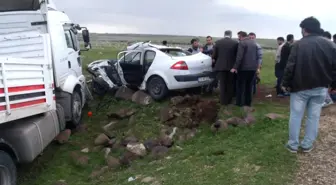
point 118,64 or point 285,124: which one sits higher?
point 118,64

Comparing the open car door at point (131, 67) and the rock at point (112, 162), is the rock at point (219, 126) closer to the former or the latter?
the rock at point (112, 162)

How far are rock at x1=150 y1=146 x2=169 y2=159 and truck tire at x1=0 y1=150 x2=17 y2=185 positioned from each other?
2.61 meters

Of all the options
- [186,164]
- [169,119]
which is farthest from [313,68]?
[169,119]

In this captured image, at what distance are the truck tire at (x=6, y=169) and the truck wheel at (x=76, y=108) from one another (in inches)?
136

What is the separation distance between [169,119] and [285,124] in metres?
2.71

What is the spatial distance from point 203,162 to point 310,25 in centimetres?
264

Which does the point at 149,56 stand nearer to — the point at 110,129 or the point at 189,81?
the point at 189,81

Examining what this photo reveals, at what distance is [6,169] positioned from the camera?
4918 millimetres

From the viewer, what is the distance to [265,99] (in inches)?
412

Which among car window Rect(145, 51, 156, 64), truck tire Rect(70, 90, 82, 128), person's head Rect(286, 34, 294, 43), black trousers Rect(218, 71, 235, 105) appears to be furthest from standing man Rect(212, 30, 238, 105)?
truck tire Rect(70, 90, 82, 128)

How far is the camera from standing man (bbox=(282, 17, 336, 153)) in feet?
17.2

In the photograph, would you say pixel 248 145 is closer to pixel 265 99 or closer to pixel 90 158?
pixel 90 158

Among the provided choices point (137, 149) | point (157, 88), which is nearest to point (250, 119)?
point (137, 149)

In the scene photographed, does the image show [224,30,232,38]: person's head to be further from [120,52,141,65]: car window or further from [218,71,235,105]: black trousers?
[120,52,141,65]: car window
